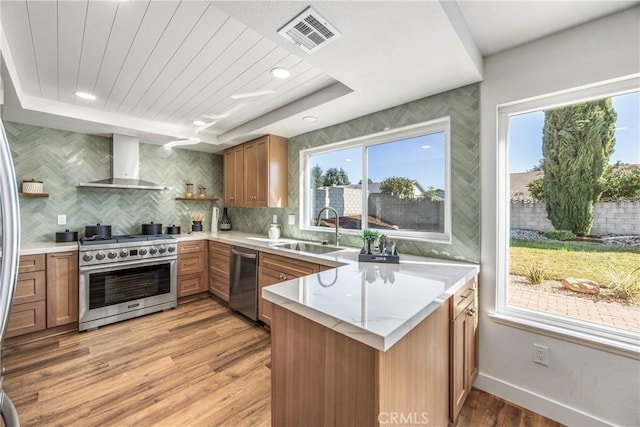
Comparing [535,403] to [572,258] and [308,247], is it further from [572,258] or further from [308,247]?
[308,247]

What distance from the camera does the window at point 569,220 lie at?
1.57 metres

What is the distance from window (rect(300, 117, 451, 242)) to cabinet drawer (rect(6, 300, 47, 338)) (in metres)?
2.82

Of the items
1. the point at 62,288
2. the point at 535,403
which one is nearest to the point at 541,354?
the point at 535,403

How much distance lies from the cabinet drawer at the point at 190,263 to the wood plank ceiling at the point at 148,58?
190 centimetres

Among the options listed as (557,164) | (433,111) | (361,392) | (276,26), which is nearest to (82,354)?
(361,392)

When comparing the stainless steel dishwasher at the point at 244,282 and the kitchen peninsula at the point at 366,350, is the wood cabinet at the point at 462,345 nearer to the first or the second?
the kitchen peninsula at the point at 366,350

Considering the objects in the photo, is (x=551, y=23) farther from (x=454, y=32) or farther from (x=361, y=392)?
(x=361, y=392)

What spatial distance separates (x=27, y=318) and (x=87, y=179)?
5.56 feet

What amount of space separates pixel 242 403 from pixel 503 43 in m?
3.01

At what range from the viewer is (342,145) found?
308cm

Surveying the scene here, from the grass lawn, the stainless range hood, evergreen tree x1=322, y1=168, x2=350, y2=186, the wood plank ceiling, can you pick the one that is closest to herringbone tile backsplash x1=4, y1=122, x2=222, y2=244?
the stainless range hood

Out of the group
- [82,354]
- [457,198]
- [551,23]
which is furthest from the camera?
[82,354]

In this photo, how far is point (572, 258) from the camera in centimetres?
176

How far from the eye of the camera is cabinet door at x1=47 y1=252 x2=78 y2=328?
8.88 feet
